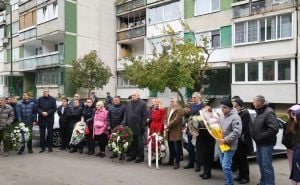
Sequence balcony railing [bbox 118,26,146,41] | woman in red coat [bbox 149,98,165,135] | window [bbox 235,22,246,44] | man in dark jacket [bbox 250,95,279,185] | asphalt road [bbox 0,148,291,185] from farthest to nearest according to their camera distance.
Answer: balcony railing [bbox 118,26,146,41], window [bbox 235,22,246,44], woman in red coat [bbox 149,98,165,135], asphalt road [bbox 0,148,291,185], man in dark jacket [bbox 250,95,279,185]

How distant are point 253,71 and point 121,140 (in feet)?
54.9

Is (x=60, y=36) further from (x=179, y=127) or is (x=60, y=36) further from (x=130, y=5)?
(x=179, y=127)

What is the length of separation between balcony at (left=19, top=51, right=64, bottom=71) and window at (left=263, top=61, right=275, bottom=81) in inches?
712

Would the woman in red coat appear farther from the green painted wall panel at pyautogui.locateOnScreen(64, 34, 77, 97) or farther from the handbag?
the green painted wall panel at pyautogui.locateOnScreen(64, 34, 77, 97)

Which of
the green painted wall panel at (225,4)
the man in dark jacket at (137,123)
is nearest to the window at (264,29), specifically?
the green painted wall panel at (225,4)

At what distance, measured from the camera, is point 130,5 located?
36875mm

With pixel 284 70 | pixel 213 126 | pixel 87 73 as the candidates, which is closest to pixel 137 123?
pixel 213 126

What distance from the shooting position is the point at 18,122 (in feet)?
39.5

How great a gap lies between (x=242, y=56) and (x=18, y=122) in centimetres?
1728

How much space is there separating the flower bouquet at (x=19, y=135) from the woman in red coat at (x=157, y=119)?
4279 millimetres

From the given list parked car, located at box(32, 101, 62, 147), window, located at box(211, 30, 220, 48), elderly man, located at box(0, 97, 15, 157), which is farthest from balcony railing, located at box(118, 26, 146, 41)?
elderly man, located at box(0, 97, 15, 157)

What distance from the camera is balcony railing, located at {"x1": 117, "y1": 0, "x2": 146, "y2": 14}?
35.3m

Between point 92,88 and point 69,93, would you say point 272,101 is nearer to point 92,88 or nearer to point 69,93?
point 92,88

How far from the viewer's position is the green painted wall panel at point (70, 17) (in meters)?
33.8
